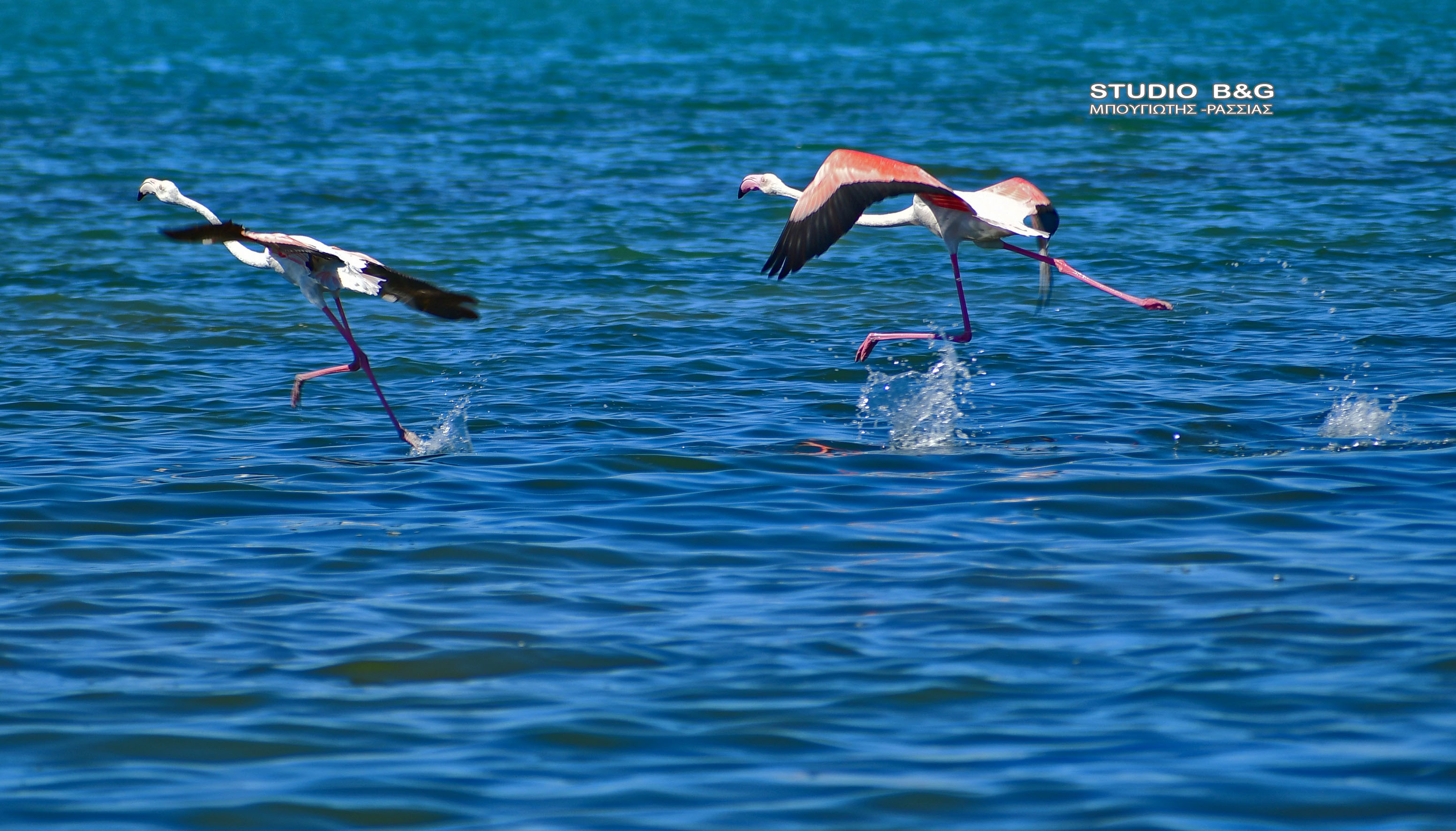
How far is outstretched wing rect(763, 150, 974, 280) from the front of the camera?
380 inches

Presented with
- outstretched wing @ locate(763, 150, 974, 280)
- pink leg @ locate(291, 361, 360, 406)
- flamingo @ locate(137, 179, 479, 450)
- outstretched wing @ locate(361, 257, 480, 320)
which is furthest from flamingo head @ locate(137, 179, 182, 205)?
outstretched wing @ locate(763, 150, 974, 280)

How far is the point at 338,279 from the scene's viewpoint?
10.2m

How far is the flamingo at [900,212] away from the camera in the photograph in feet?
31.7

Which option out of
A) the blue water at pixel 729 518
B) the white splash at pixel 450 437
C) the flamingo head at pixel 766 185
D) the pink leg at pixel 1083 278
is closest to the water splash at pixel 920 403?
the blue water at pixel 729 518

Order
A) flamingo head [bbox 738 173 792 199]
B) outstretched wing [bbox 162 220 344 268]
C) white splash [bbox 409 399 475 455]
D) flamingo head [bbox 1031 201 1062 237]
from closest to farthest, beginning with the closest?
outstretched wing [bbox 162 220 344 268] < white splash [bbox 409 399 475 455] < flamingo head [bbox 738 173 792 199] < flamingo head [bbox 1031 201 1062 237]

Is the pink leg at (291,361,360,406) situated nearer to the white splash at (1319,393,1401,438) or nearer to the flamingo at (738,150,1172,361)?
the flamingo at (738,150,1172,361)

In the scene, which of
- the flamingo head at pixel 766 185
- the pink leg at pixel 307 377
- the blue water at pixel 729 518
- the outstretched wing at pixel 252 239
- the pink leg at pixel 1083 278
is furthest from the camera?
the pink leg at pixel 1083 278

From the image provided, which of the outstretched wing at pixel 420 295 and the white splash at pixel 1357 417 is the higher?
the outstretched wing at pixel 420 295

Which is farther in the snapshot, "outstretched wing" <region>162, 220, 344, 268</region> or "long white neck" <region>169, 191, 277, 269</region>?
"long white neck" <region>169, 191, 277, 269</region>

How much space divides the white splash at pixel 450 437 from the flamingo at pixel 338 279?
0.20 feet

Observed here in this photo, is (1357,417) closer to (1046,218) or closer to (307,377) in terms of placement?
(1046,218)

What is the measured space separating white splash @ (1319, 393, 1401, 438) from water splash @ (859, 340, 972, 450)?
6.64 feet

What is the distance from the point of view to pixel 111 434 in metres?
9.84

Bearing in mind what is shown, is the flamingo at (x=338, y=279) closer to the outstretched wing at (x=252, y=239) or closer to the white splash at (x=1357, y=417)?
the outstretched wing at (x=252, y=239)
